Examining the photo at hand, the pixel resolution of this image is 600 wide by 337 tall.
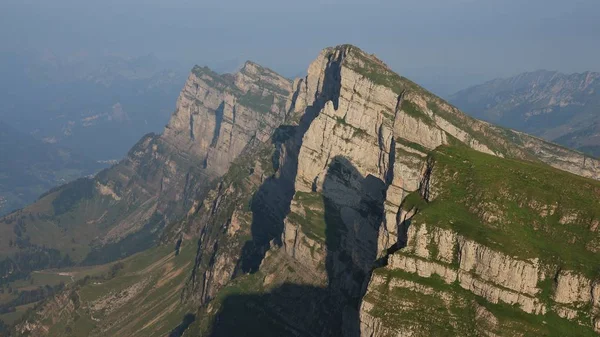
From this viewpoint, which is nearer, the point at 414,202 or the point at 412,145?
the point at 414,202

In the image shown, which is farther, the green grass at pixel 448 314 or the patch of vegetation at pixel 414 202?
the patch of vegetation at pixel 414 202

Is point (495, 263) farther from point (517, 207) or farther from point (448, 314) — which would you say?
point (517, 207)

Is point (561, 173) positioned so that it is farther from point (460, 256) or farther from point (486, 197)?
point (460, 256)

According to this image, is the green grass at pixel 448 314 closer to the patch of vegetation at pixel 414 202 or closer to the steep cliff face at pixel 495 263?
the steep cliff face at pixel 495 263

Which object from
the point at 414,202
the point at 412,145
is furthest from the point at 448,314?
the point at 412,145

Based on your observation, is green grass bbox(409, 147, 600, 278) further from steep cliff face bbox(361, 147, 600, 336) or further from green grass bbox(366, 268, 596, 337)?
green grass bbox(366, 268, 596, 337)

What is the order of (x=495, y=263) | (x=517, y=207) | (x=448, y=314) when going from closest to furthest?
(x=448, y=314) < (x=495, y=263) < (x=517, y=207)

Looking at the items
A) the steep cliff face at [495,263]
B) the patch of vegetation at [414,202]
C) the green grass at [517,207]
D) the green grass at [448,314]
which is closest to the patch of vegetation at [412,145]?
the green grass at [517,207]

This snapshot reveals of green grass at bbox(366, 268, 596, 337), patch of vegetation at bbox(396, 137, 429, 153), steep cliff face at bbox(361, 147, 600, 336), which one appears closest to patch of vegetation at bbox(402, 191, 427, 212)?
steep cliff face at bbox(361, 147, 600, 336)

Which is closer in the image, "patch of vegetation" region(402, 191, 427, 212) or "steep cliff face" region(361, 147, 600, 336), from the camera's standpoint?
"steep cliff face" region(361, 147, 600, 336)

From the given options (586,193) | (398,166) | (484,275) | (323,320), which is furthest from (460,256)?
(323,320)
